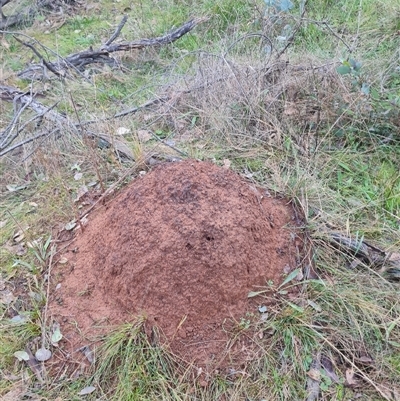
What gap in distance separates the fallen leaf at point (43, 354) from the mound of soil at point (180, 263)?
10cm

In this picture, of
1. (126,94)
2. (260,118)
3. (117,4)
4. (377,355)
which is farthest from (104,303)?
(117,4)

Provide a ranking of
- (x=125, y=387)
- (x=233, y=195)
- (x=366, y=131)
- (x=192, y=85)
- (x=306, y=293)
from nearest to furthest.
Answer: (x=125, y=387)
(x=306, y=293)
(x=233, y=195)
(x=366, y=131)
(x=192, y=85)

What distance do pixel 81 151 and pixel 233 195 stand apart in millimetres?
1261

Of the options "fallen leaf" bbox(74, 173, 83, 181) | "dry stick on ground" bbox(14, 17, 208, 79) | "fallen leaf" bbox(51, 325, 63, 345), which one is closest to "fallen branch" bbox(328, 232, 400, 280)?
"fallen leaf" bbox(51, 325, 63, 345)

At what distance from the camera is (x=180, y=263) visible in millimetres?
1809

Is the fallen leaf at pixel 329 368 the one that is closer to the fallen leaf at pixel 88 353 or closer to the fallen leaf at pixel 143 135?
the fallen leaf at pixel 88 353

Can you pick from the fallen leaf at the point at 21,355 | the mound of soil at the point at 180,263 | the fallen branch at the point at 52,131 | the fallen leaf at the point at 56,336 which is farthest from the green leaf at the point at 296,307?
the fallen branch at the point at 52,131

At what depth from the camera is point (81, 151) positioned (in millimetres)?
2836

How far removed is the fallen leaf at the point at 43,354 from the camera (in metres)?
1.80

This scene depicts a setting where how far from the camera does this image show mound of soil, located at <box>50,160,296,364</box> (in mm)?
1797

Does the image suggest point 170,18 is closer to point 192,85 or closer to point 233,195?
point 192,85

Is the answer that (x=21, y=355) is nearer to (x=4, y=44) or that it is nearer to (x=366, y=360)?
(x=366, y=360)

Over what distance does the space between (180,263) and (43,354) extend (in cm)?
68

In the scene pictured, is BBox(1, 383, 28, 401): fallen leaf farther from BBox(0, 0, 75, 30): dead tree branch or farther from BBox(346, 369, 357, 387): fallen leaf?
BBox(0, 0, 75, 30): dead tree branch
